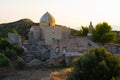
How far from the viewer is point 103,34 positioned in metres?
35.4

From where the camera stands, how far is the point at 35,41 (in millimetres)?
46344

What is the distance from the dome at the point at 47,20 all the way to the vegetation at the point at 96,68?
30015 millimetres

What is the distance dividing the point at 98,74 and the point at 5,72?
48.8ft

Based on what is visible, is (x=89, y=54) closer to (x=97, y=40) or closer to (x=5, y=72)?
(x=5, y=72)

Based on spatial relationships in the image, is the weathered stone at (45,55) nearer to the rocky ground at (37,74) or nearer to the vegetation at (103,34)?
the vegetation at (103,34)

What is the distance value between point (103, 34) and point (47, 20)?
14419 mm

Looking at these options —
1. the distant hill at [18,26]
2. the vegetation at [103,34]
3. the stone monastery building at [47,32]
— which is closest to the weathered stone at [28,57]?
the stone monastery building at [47,32]

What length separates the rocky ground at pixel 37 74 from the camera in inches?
996

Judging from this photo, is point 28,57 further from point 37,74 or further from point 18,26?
point 18,26

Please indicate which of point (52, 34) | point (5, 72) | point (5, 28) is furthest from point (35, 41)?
point (5, 28)

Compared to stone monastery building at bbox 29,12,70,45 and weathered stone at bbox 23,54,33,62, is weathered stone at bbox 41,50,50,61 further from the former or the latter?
weathered stone at bbox 23,54,33,62

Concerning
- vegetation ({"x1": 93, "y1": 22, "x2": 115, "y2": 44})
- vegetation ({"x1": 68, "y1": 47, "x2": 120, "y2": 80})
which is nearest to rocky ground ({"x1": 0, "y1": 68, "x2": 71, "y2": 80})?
vegetation ({"x1": 68, "y1": 47, "x2": 120, "y2": 80})

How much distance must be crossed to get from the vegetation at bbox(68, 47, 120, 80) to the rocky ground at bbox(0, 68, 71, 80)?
6.66 meters

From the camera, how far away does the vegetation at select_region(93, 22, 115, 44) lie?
34959 millimetres
